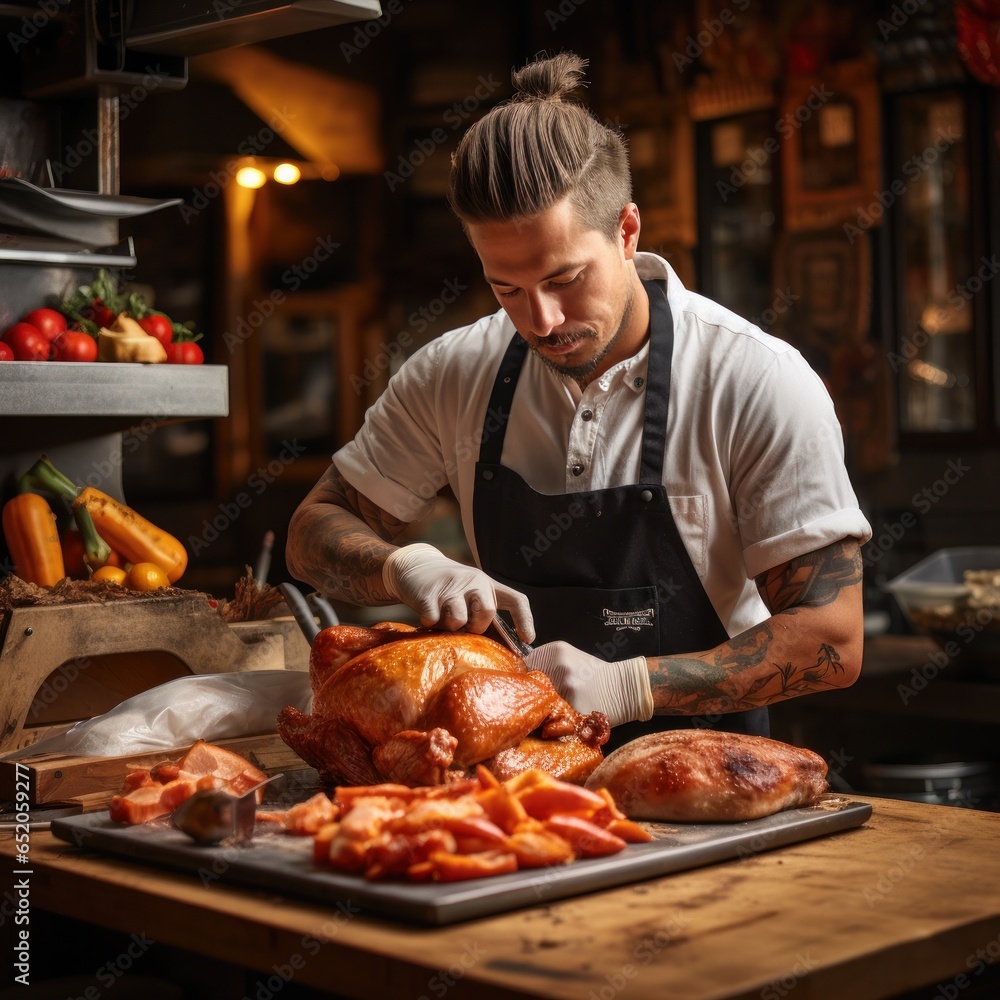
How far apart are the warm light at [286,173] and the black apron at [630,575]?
16.1ft

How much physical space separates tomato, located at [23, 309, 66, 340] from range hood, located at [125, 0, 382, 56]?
622 mm

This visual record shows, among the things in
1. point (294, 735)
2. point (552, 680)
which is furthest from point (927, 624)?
point (294, 735)

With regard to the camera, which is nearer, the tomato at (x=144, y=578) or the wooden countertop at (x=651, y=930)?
the wooden countertop at (x=651, y=930)

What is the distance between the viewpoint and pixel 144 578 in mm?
2875

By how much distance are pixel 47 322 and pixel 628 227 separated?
1359 mm

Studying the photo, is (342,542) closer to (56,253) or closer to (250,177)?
(56,253)

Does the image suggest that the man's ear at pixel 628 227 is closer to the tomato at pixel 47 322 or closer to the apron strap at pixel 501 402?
the apron strap at pixel 501 402

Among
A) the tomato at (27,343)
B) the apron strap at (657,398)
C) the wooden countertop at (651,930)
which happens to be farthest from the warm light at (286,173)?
the wooden countertop at (651,930)

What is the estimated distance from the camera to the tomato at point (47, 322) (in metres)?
3.02

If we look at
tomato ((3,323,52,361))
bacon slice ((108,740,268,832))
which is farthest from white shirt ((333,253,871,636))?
bacon slice ((108,740,268,832))

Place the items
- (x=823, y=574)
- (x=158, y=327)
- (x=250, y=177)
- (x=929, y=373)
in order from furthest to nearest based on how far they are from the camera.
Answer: (x=250, y=177)
(x=929, y=373)
(x=158, y=327)
(x=823, y=574)

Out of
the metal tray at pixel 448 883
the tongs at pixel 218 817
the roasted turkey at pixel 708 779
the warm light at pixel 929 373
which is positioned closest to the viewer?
the metal tray at pixel 448 883

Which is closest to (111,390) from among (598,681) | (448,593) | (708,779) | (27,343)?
(27,343)

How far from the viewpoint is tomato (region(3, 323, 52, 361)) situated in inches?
117
